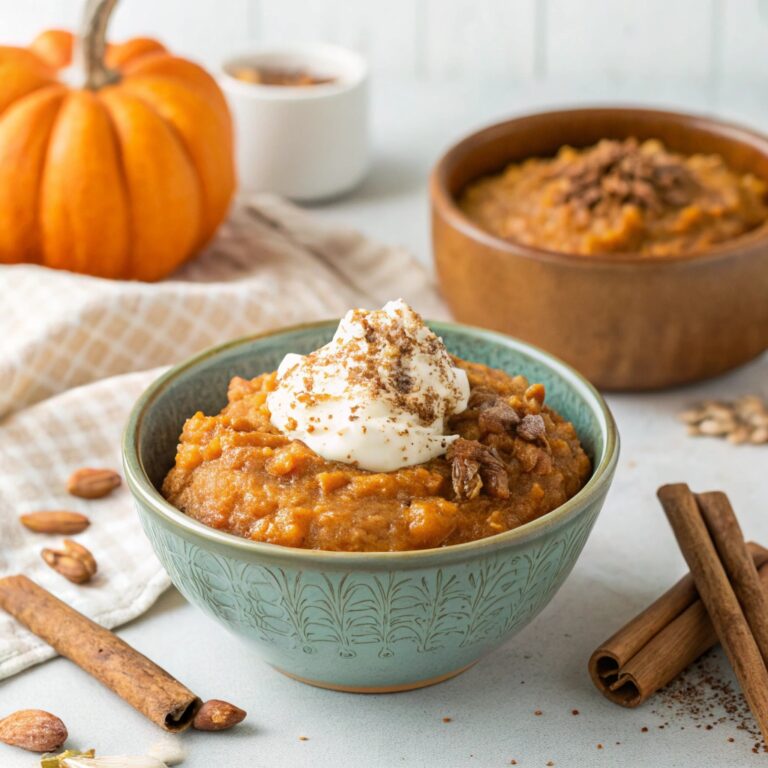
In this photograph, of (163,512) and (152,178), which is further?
(152,178)

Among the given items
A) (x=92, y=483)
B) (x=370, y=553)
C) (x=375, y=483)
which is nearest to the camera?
(x=370, y=553)

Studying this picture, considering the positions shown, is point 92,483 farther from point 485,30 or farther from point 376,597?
point 485,30

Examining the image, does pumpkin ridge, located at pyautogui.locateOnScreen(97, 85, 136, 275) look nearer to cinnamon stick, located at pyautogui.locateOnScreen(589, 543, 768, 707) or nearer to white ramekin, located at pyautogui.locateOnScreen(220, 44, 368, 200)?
white ramekin, located at pyautogui.locateOnScreen(220, 44, 368, 200)

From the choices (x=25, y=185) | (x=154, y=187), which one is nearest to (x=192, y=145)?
(x=154, y=187)

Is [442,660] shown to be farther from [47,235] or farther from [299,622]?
[47,235]

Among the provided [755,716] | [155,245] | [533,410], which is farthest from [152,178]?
[755,716]

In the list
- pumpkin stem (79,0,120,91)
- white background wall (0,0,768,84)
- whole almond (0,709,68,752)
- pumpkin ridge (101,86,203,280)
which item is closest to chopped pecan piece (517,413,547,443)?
whole almond (0,709,68,752)

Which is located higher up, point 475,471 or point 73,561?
point 475,471
